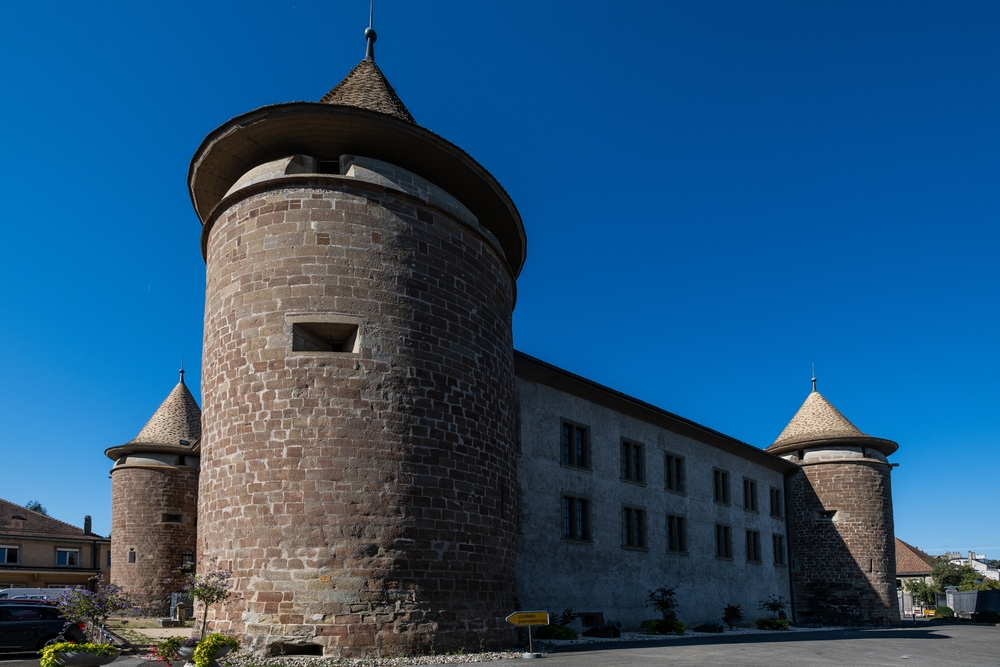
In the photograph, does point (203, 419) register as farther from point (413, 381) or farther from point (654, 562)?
point (654, 562)

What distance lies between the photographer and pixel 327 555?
43.3 feet

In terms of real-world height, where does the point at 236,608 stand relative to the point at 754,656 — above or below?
above

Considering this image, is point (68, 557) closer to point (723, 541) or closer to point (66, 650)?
point (723, 541)

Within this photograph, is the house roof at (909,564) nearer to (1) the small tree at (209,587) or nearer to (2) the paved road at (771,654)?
(2) the paved road at (771,654)

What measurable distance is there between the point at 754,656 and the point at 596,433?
33.0 ft

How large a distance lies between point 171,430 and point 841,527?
27473mm

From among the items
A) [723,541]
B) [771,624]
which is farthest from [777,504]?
[771,624]

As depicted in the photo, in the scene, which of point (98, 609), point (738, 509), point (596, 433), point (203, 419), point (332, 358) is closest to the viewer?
point (98, 609)

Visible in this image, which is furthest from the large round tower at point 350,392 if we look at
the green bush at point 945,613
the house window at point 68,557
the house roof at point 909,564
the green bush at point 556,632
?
the house roof at point 909,564

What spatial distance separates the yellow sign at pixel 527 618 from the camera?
14570 millimetres

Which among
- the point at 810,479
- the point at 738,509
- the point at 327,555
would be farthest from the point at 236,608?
the point at 810,479

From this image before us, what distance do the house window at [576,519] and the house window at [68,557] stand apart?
119ft

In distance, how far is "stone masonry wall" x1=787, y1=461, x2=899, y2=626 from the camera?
3447 centimetres

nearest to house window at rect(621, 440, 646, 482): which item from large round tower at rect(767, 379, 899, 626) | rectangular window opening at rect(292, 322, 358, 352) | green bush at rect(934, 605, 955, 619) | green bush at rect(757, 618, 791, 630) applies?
green bush at rect(757, 618, 791, 630)
